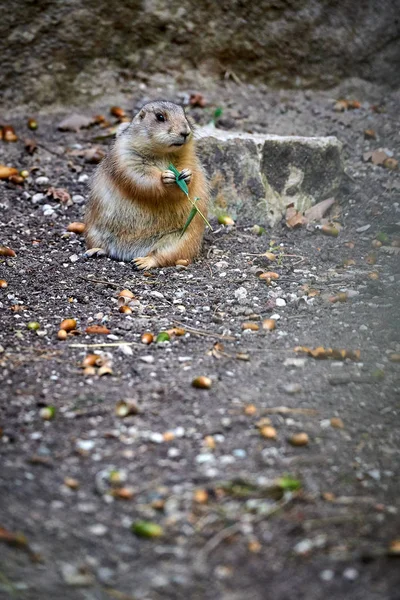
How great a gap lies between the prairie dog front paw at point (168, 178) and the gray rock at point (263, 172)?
853mm

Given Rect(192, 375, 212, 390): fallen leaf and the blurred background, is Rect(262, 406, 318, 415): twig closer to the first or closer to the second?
Rect(192, 375, 212, 390): fallen leaf

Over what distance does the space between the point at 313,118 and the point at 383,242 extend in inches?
92.4

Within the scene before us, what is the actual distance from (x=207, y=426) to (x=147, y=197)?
112 inches

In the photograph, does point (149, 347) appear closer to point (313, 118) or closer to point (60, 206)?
point (60, 206)

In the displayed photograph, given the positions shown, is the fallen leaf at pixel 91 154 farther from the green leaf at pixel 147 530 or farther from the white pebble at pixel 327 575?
the white pebble at pixel 327 575

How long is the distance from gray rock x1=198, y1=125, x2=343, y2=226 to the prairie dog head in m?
0.75

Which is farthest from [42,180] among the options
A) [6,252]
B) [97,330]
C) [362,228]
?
[362,228]

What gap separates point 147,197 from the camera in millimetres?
6273

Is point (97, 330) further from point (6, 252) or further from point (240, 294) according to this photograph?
point (6, 252)

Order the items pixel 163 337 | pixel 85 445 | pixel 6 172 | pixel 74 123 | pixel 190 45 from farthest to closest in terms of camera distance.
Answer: pixel 190 45 < pixel 74 123 < pixel 6 172 < pixel 163 337 < pixel 85 445

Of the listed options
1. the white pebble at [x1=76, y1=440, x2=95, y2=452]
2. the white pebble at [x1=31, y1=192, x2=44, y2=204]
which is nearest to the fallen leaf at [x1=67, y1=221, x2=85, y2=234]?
the white pebble at [x1=31, y1=192, x2=44, y2=204]

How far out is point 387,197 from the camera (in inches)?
277

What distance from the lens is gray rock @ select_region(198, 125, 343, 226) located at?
22.7 feet

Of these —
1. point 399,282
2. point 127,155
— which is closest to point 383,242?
point 399,282
